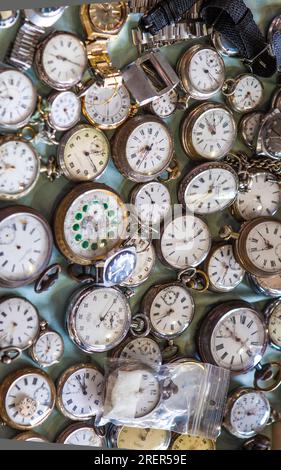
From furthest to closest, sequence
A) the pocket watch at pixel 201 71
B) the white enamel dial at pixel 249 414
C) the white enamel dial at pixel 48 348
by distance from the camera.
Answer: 1. the white enamel dial at pixel 249 414
2. the pocket watch at pixel 201 71
3. the white enamel dial at pixel 48 348

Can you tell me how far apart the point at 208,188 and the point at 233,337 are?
611mm

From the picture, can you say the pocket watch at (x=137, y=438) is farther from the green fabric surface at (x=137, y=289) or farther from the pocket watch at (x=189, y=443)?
the green fabric surface at (x=137, y=289)

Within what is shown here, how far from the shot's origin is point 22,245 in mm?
2072

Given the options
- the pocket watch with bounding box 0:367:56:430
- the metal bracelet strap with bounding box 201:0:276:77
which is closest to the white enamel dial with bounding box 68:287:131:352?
the pocket watch with bounding box 0:367:56:430

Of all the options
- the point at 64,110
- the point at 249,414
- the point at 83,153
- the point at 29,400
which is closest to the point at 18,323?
the point at 29,400

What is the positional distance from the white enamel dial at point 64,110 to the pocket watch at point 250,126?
0.77 m

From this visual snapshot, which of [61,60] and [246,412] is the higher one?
[61,60]

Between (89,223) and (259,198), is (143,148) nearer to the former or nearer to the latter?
(89,223)

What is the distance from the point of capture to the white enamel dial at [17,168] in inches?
78.9

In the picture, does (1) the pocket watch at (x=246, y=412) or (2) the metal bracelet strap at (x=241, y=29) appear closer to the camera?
(2) the metal bracelet strap at (x=241, y=29)

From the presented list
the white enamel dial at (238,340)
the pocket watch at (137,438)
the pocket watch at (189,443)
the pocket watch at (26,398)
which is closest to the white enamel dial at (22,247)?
the pocket watch at (26,398)

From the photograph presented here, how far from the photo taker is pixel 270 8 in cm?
262

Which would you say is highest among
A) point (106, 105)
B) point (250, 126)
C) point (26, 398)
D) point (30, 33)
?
point (30, 33)
